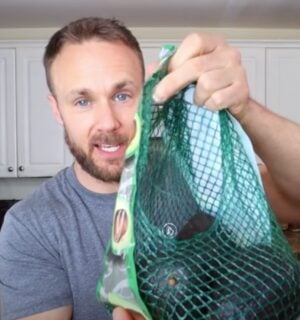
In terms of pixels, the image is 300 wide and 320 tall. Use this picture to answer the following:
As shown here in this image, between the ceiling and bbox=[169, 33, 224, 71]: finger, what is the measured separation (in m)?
2.57

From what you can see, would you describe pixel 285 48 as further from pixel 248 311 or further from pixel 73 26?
pixel 248 311

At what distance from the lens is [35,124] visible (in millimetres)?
3447

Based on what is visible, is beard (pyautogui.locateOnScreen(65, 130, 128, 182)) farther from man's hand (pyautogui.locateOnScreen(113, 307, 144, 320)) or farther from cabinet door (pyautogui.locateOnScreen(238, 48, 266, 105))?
cabinet door (pyautogui.locateOnScreen(238, 48, 266, 105))

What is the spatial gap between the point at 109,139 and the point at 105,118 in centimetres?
4

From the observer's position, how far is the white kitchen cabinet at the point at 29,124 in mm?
3430

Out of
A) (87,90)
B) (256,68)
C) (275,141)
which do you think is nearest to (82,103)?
(87,90)

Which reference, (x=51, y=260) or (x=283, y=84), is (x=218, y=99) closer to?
(x=51, y=260)

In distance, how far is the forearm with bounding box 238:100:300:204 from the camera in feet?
2.16

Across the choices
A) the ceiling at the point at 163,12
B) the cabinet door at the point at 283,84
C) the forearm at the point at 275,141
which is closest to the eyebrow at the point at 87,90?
the forearm at the point at 275,141

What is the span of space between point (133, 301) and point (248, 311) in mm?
111

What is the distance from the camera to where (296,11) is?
10.7 ft

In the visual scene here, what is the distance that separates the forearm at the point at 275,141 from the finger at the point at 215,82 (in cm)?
8

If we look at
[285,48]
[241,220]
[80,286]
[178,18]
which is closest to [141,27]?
[178,18]

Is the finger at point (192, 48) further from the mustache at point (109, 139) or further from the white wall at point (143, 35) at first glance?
the white wall at point (143, 35)
